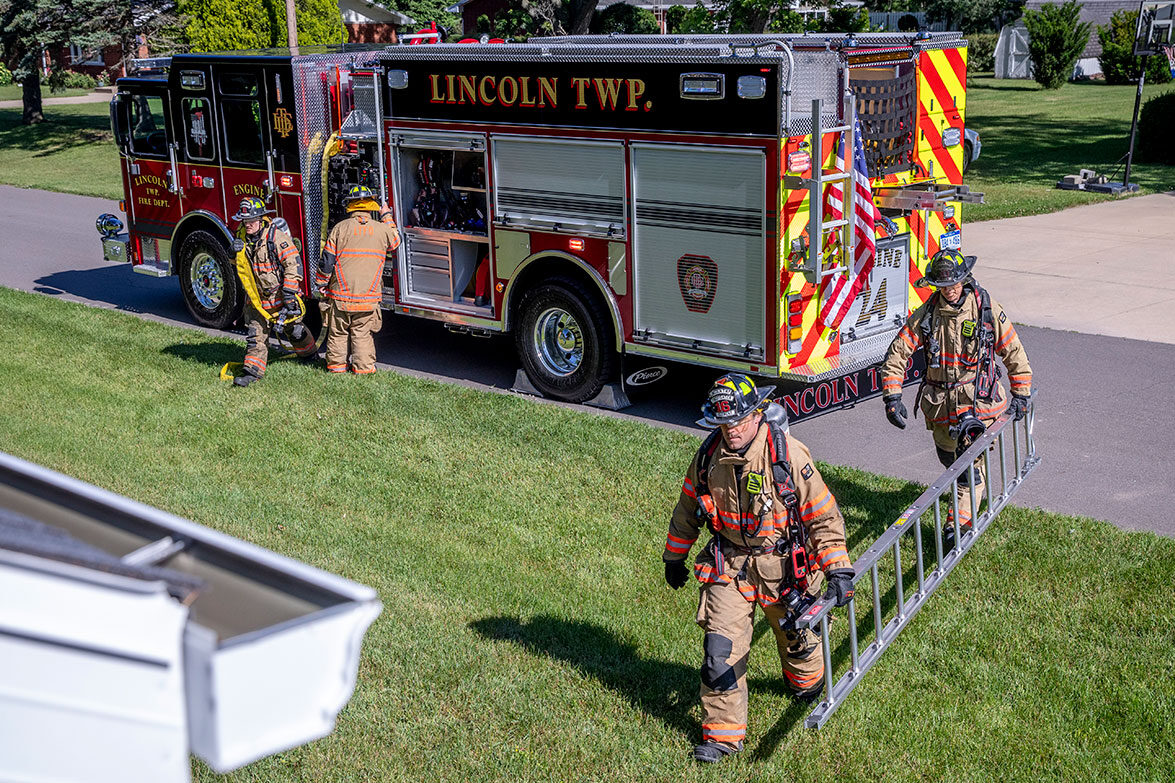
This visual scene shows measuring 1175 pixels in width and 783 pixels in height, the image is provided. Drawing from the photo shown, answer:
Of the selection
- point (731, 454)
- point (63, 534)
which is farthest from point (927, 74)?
point (63, 534)

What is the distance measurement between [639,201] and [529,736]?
4.90 m

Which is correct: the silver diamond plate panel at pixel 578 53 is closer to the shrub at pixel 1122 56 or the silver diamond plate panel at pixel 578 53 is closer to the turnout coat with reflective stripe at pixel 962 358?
the turnout coat with reflective stripe at pixel 962 358

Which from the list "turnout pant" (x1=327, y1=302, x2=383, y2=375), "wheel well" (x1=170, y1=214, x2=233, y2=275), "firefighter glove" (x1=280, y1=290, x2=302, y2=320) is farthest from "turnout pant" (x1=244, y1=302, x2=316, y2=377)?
"wheel well" (x1=170, y1=214, x2=233, y2=275)

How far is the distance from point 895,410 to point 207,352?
23.2 ft

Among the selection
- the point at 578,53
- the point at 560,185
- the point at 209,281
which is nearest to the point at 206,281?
the point at 209,281

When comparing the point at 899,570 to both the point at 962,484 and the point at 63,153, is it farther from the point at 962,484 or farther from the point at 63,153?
the point at 63,153

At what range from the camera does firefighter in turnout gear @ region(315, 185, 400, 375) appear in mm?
10719

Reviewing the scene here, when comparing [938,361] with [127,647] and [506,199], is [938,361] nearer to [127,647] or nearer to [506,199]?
[506,199]

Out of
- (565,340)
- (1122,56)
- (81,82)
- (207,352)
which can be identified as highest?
(1122,56)

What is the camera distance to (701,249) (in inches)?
360

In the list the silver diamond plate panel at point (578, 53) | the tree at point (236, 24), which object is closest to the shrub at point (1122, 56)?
the tree at point (236, 24)

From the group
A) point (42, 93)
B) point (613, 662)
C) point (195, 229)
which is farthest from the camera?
point (42, 93)

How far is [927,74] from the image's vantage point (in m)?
9.71

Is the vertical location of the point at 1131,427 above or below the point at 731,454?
below
